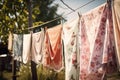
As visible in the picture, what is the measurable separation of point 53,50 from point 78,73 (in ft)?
4.81

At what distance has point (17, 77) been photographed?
12.6m

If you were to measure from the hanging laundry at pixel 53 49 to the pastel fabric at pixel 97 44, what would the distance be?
1.45 m

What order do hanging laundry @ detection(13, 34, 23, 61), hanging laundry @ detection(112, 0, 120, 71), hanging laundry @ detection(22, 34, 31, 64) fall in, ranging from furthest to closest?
hanging laundry @ detection(13, 34, 23, 61) < hanging laundry @ detection(22, 34, 31, 64) < hanging laundry @ detection(112, 0, 120, 71)

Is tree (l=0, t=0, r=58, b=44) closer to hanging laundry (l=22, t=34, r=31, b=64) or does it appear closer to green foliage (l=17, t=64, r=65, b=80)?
green foliage (l=17, t=64, r=65, b=80)

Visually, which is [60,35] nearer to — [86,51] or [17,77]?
[86,51]

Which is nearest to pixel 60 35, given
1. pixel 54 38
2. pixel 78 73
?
pixel 54 38

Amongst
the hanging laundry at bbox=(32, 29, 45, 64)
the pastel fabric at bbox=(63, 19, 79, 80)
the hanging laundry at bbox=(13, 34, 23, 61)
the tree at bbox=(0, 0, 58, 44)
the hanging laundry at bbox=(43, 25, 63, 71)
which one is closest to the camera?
the pastel fabric at bbox=(63, 19, 79, 80)

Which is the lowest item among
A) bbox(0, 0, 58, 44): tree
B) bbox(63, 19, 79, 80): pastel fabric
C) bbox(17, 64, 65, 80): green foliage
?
bbox(17, 64, 65, 80): green foliage

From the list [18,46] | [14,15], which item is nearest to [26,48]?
[18,46]

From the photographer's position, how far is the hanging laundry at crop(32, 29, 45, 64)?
7.58 m

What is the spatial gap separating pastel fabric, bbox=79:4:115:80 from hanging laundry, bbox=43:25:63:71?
1.45m

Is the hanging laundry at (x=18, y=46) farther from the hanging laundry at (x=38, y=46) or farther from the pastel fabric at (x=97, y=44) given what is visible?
the pastel fabric at (x=97, y=44)

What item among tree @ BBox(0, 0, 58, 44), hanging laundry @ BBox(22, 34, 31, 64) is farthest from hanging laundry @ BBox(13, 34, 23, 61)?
tree @ BBox(0, 0, 58, 44)

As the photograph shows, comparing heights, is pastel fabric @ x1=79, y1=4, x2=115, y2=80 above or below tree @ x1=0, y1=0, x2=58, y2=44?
below
